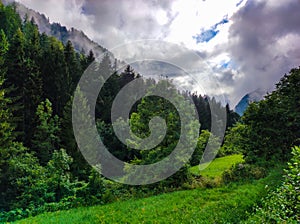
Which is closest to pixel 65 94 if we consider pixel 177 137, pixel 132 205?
pixel 177 137

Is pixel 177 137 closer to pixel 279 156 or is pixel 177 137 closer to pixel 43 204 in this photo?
pixel 279 156

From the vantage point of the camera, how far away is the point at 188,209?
11.6 metres

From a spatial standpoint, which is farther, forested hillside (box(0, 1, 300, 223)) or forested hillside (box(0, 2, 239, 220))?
forested hillside (box(0, 2, 239, 220))

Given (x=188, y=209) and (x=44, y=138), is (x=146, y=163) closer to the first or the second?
(x=188, y=209)

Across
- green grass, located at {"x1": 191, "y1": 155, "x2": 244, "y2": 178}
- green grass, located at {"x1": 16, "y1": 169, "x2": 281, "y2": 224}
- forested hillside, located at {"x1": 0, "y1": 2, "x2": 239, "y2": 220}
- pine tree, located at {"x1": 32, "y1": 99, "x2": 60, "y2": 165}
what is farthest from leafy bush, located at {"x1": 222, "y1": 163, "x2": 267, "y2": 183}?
pine tree, located at {"x1": 32, "y1": 99, "x2": 60, "y2": 165}

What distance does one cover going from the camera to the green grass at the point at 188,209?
1052 centimetres

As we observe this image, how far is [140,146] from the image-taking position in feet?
62.8

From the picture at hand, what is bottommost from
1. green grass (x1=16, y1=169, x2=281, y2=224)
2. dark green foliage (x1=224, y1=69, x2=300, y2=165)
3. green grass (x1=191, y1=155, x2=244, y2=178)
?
green grass (x1=16, y1=169, x2=281, y2=224)

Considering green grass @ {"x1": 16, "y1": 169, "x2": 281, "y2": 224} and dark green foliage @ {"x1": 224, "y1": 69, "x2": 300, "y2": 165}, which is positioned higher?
dark green foliage @ {"x1": 224, "y1": 69, "x2": 300, "y2": 165}

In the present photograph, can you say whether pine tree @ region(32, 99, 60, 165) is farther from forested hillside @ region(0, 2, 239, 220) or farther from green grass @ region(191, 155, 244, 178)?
green grass @ region(191, 155, 244, 178)

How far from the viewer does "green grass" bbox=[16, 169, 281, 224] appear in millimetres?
10523

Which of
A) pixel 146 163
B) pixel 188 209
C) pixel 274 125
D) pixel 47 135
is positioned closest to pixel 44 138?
pixel 47 135

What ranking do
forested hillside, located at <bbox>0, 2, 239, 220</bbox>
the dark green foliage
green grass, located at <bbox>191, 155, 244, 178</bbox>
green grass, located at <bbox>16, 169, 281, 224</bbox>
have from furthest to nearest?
green grass, located at <bbox>191, 155, 244, 178</bbox>, the dark green foliage, forested hillside, located at <bbox>0, 2, 239, 220</bbox>, green grass, located at <bbox>16, 169, 281, 224</bbox>

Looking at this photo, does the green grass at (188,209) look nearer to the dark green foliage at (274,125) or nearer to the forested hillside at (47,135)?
the forested hillside at (47,135)
